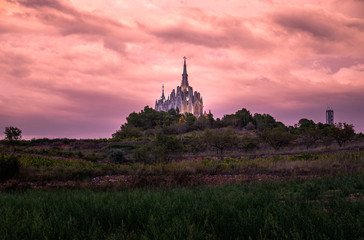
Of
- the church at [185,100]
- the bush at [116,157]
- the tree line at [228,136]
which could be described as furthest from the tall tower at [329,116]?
the bush at [116,157]

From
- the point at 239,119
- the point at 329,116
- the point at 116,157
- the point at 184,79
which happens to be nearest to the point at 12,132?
the point at 116,157

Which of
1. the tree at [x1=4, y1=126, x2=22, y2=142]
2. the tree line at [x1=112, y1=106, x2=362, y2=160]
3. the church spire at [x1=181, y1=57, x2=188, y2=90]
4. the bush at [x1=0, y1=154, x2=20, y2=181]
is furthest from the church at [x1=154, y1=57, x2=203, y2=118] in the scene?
the bush at [x1=0, y1=154, x2=20, y2=181]

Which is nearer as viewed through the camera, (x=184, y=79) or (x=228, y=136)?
(x=228, y=136)

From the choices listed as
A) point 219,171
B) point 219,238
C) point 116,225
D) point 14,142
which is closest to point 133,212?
point 116,225

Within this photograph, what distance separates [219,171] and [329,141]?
28.4 meters

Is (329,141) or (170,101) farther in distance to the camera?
(170,101)

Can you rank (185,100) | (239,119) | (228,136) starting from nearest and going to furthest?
(228,136), (239,119), (185,100)

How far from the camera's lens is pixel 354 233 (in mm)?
3357

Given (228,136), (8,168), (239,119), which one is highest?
(239,119)

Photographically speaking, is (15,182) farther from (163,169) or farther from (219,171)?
(219,171)

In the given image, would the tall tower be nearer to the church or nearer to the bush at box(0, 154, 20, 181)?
the church

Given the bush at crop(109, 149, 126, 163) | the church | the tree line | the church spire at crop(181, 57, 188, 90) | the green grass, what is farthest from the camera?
the church spire at crop(181, 57, 188, 90)

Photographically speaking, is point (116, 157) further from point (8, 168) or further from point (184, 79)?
point (184, 79)

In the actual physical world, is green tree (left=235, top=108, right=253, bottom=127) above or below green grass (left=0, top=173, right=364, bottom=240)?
above
